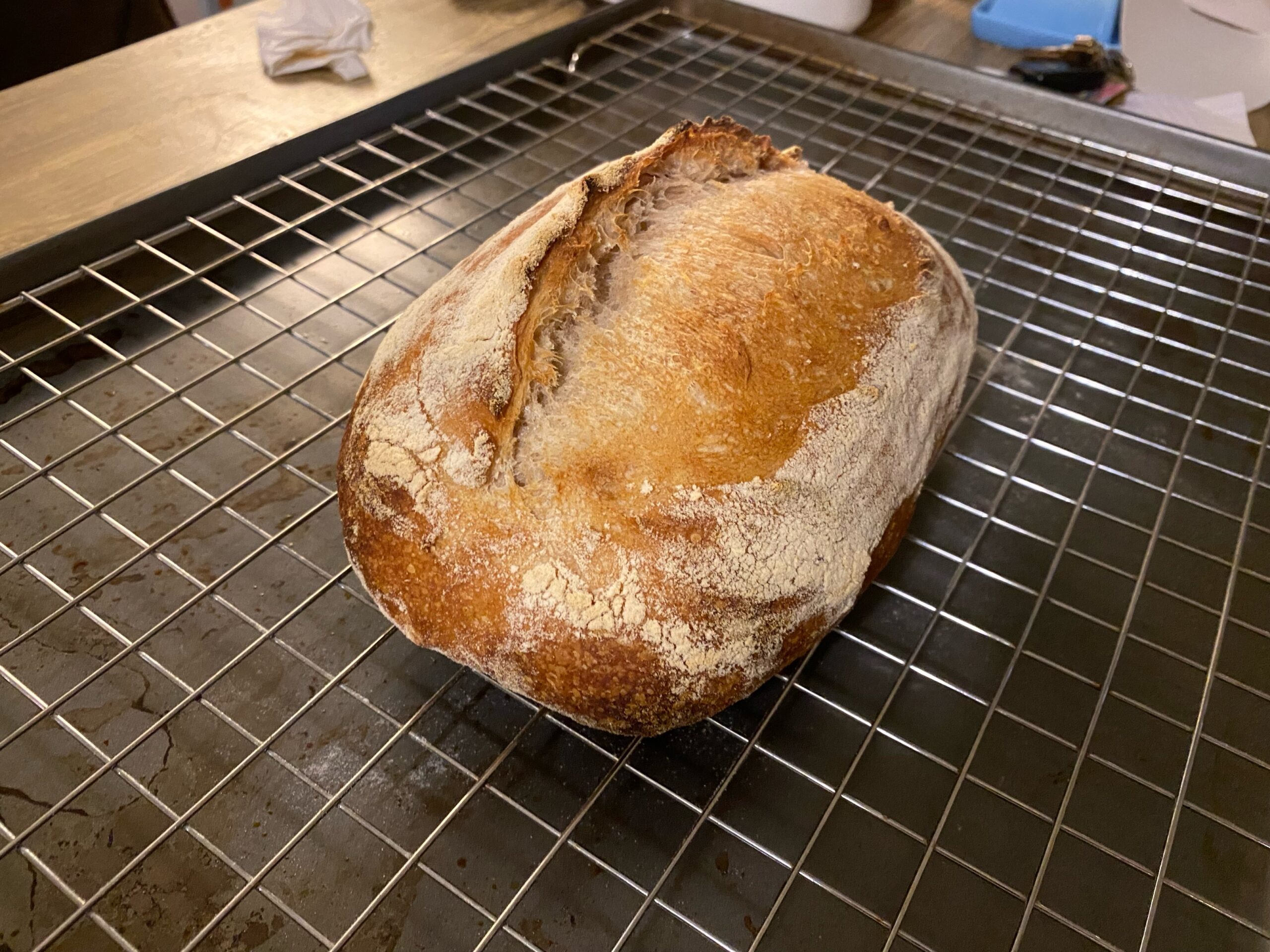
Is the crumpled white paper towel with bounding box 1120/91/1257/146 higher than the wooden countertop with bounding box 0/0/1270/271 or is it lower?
lower

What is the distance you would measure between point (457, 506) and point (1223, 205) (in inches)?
60.7

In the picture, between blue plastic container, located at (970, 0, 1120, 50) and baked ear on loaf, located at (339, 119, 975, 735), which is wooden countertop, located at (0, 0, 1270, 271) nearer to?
blue plastic container, located at (970, 0, 1120, 50)

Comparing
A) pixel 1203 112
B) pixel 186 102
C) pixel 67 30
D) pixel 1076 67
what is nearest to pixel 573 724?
pixel 186 102

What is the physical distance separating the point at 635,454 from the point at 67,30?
2.19m

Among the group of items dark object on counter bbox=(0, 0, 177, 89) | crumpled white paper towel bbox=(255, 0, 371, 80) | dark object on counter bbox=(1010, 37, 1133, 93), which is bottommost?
dark object on counter bbox=(1010, 37, 1133, 93)

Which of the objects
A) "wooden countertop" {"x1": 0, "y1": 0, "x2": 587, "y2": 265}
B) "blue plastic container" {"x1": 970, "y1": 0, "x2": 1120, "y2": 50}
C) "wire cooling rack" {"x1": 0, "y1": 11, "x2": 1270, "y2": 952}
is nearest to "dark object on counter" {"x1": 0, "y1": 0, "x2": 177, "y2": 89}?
"wooden countertop" {"x1": 0, "y1": 0, "x2": 587, "y2": 265}

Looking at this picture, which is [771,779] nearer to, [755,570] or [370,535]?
[755,570]

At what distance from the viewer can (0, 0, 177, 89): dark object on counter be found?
212cm

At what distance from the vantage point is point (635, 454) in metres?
0.86

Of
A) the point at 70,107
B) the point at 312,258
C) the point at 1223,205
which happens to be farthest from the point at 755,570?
the point at 70,107

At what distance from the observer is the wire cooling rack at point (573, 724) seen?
83cm

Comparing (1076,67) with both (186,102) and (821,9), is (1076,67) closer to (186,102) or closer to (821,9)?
(821,9)

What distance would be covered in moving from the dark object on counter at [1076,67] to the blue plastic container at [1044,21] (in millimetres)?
95

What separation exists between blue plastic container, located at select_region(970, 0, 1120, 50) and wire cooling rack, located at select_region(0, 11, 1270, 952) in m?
0.75
